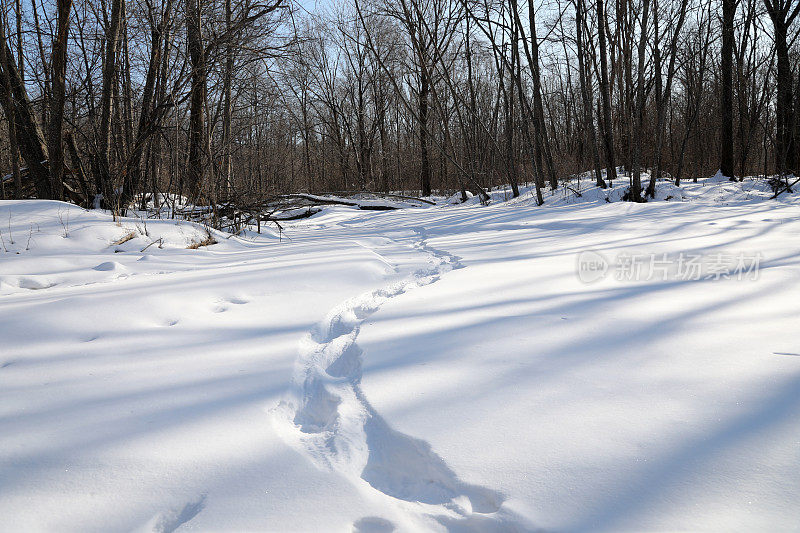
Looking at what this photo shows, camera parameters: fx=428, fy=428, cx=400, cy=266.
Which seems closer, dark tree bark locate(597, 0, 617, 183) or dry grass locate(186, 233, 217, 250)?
dry grass locate(186, 233, 217, 250)

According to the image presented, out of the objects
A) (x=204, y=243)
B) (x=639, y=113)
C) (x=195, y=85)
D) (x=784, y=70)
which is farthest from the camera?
(x=784, y=70)

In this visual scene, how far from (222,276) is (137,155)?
3412 millimetres

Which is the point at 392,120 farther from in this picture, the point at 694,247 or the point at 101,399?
the point at 101,399

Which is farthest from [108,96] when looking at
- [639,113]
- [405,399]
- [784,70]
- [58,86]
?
[784,70]

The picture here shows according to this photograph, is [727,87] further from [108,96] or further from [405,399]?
[405,399]

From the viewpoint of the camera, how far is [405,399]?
4.30 feet

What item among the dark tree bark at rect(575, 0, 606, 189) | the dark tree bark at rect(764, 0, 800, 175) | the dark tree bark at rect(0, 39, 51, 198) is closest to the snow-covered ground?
the dark tree bark at rect(0, 39, 51, 198)

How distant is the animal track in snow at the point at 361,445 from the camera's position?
2.97 ft

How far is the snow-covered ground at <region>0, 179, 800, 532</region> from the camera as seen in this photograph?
2.89 feet

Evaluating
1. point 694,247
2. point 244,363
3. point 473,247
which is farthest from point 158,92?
point 694,247

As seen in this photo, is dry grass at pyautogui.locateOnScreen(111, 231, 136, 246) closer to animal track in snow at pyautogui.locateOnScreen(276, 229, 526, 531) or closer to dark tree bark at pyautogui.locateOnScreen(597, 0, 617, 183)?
animal track in snow at pyautogui.locateOnScreen(276, 229, 526, 531)

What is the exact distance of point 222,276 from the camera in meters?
2.75

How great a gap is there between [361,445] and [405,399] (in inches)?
8.6

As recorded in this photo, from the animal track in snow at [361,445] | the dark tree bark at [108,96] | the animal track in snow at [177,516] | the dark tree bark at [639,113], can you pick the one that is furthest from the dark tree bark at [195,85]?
the dark tree bark at [639,113]
